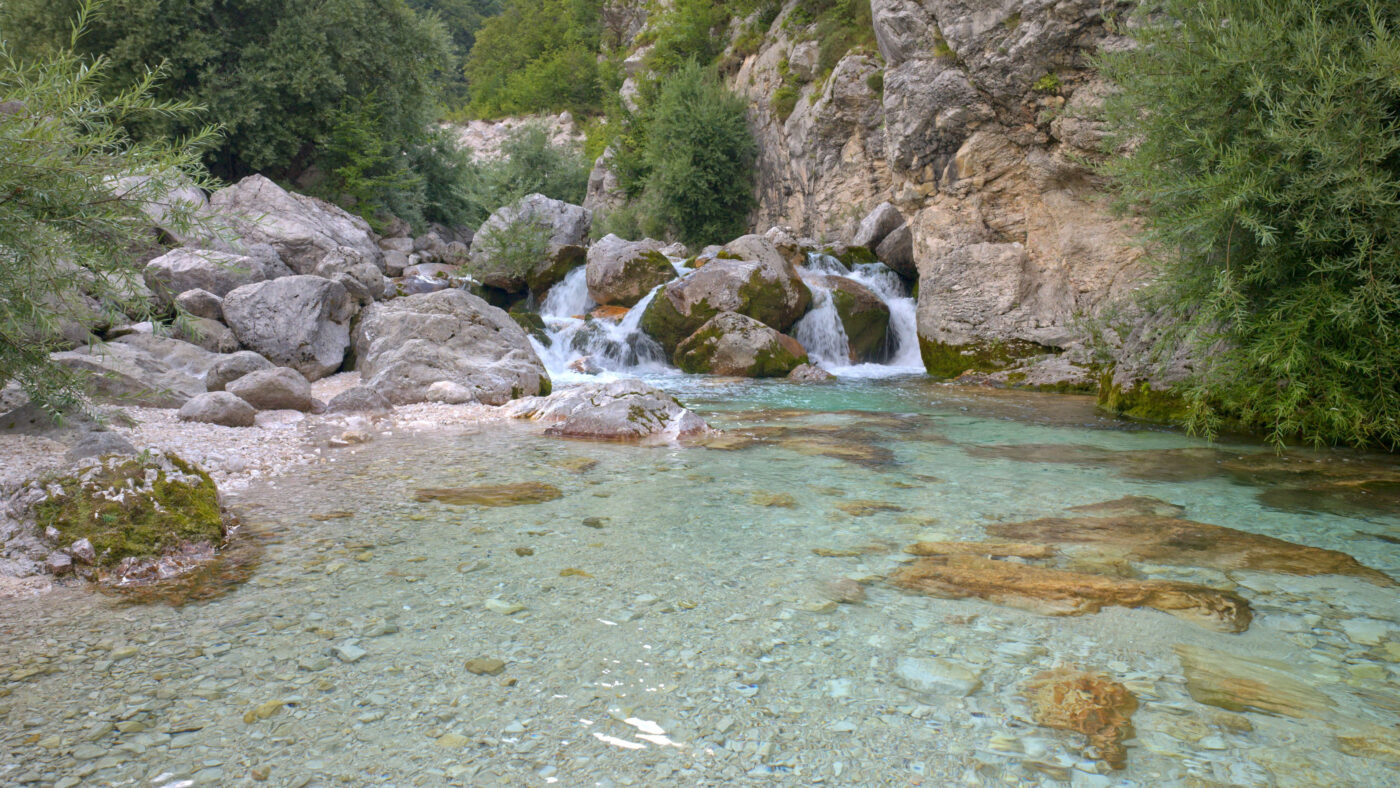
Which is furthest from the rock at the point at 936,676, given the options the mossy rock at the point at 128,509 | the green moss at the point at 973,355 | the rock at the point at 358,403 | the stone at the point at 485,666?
the green moss at the point at 973,355

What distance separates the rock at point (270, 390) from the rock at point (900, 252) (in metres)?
12.4

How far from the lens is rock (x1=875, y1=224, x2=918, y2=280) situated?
54.1 ft

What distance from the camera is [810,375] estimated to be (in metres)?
12.8

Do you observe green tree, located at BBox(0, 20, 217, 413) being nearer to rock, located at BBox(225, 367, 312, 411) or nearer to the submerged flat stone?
the submerged flat stone

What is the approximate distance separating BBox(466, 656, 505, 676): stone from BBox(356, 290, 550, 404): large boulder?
6977mm

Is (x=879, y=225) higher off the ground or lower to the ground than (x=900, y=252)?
higher

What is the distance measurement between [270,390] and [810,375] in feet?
26.3

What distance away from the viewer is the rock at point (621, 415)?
7.39 meters

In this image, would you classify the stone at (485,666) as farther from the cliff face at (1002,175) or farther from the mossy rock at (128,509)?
the cliff face at (1002,175)

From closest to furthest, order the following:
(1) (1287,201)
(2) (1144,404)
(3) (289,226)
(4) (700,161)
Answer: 1. (1) (1287,201)
2. (2) (1144,404)
3. (3) (289,226)
4. (4) (700,161)

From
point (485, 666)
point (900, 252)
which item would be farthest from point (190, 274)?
point (900, 252)

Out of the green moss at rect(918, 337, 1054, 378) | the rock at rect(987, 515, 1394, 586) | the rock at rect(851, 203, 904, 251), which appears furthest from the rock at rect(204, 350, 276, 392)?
the rock at rect(851, 203, 904, 251)

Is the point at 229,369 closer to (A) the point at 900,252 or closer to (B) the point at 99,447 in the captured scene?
(B) the point at 99,447

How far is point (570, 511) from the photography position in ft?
15.3
